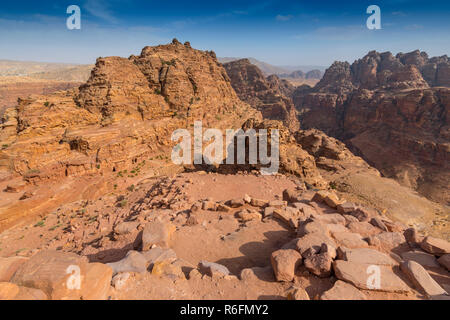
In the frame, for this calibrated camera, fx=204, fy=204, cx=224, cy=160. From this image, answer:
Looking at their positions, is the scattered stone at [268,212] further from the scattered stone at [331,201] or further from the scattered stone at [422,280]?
the scattered stone at [422,280]

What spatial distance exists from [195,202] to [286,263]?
20.1 ft

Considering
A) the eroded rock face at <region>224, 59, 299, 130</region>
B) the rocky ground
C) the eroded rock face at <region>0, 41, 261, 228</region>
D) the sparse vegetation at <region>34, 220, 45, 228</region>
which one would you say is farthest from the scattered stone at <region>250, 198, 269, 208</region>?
the eroded rock face at <region>224, 59, 299, 130</region>

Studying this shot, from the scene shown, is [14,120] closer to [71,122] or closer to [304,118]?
[71,122]

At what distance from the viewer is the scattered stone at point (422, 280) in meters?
3.79

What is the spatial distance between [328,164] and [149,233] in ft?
79.0

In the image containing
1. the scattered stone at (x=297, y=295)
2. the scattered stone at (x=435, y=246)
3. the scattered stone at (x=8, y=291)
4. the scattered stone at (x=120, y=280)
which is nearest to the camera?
the scattered stone at (x=8, y=291)

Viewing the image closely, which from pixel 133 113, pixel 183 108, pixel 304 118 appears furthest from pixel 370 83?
pixel 133 113

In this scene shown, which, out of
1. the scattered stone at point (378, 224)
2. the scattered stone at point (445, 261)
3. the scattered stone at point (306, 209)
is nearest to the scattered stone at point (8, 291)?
the scattered stone at point (306, 209)

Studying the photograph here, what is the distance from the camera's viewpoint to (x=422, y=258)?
489 centimetres

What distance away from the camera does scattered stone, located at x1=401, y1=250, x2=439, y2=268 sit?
15.5 feet

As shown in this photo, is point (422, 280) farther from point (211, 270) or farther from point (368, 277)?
point (211, 270)

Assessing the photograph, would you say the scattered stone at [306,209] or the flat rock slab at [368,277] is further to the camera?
the scattered stone at [306,209]

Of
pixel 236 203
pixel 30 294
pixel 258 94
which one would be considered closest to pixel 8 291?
pixel 30 294

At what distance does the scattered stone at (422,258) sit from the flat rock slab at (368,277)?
1277 mm
